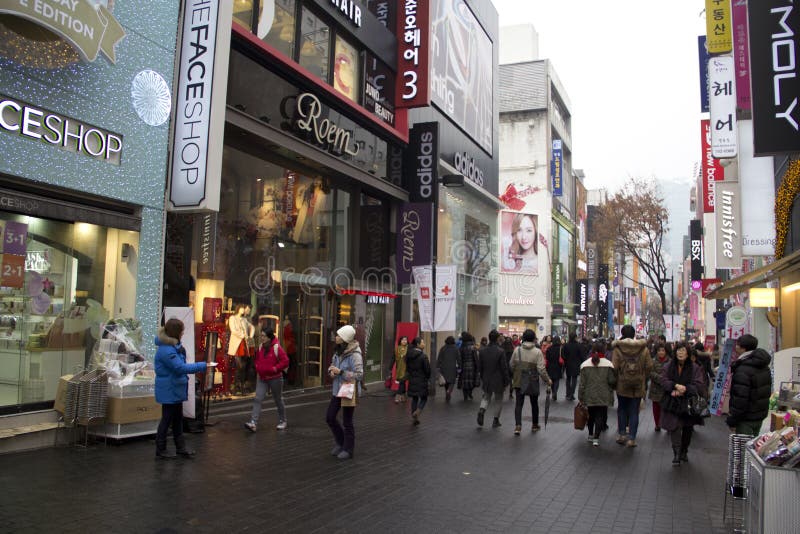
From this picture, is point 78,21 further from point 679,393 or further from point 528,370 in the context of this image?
point 679,393

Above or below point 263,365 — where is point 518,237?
above

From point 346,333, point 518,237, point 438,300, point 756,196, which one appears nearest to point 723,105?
point 756,196

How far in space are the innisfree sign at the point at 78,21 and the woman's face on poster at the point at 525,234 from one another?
3747 centimetres

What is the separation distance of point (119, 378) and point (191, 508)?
3728mm

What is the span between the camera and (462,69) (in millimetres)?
26188

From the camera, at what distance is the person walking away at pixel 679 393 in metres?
8.89

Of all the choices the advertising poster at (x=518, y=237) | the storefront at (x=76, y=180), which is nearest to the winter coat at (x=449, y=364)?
the storefront at (x=76, y=180)

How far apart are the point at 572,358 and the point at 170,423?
12.0m

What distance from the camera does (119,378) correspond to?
29.5 feet

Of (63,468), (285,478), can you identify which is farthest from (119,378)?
(285,478)

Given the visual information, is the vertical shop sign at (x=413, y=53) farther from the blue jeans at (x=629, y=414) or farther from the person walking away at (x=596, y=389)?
the blue jeans at (x=629, y=414)

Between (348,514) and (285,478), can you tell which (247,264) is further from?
(348,514)

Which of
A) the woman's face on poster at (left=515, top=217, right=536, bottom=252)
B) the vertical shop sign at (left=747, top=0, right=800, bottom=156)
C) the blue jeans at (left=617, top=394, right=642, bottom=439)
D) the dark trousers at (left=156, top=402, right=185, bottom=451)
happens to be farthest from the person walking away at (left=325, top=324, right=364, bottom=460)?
the woman's face on poster at (left=515, top=217, right=536, bottom=252)

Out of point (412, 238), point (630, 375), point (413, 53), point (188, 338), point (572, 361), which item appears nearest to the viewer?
point (188, 338)
